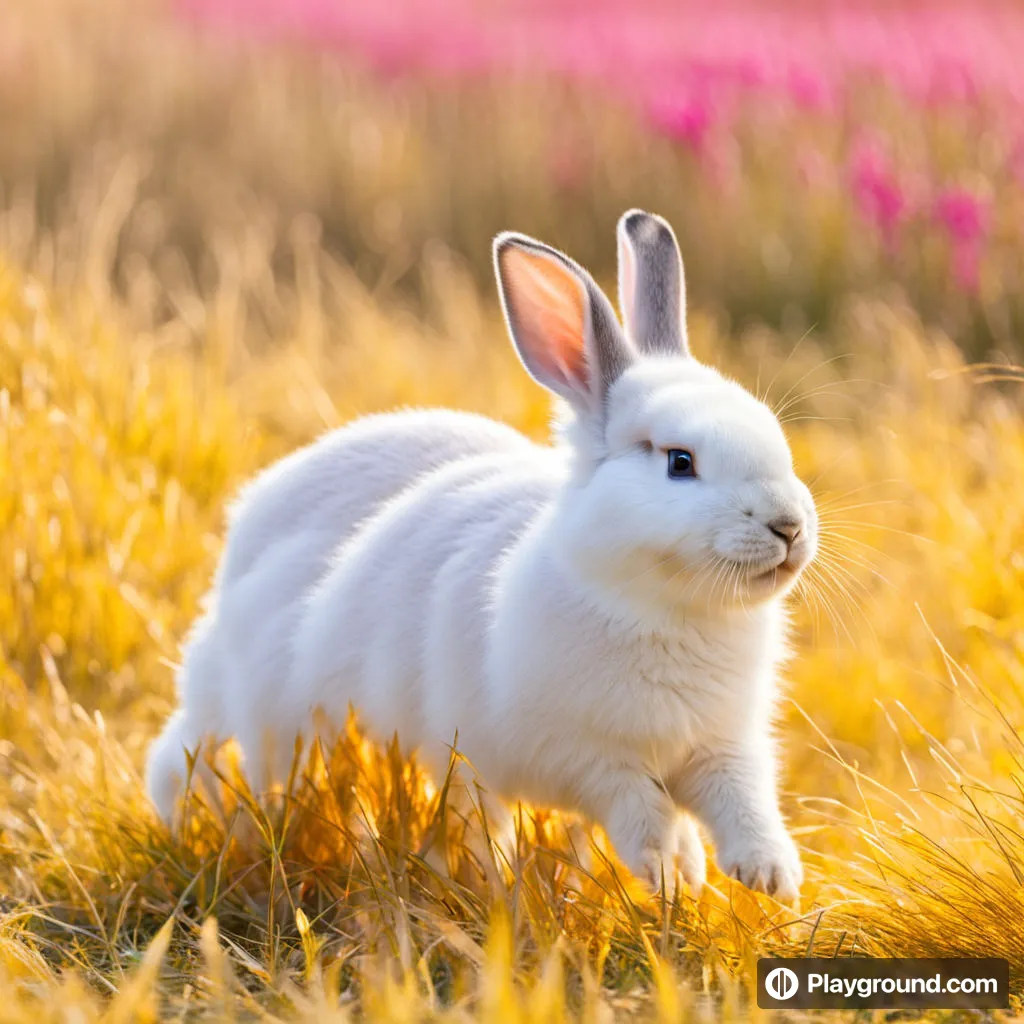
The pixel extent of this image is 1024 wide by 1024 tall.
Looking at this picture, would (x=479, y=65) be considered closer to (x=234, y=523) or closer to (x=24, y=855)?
(x=234, y=523)

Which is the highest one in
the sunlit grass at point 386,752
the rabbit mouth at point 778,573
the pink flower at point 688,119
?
the pink flower at point 688,119

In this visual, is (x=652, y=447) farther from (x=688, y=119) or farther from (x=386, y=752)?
(x=688, y=119)

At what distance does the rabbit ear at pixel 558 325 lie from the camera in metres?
2.76

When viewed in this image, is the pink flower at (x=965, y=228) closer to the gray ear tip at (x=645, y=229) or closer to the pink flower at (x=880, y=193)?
the pink flower at (x=880, y=193)

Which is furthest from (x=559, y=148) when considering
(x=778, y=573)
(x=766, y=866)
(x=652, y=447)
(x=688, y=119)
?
(x=766, y=866)

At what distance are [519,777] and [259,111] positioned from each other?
23.0ft

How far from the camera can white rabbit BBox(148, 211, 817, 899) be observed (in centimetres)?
250

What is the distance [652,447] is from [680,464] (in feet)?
0.31

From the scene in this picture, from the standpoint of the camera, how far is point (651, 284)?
9.64 feet

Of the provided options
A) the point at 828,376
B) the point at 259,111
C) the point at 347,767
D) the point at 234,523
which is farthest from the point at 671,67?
the point at 347,767

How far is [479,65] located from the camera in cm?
925

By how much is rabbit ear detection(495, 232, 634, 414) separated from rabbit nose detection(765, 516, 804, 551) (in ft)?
1.59

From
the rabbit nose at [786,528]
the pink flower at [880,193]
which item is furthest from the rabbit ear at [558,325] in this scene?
the pink flower at [880,193]

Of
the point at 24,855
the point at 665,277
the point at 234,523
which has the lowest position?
the point at 24,855
